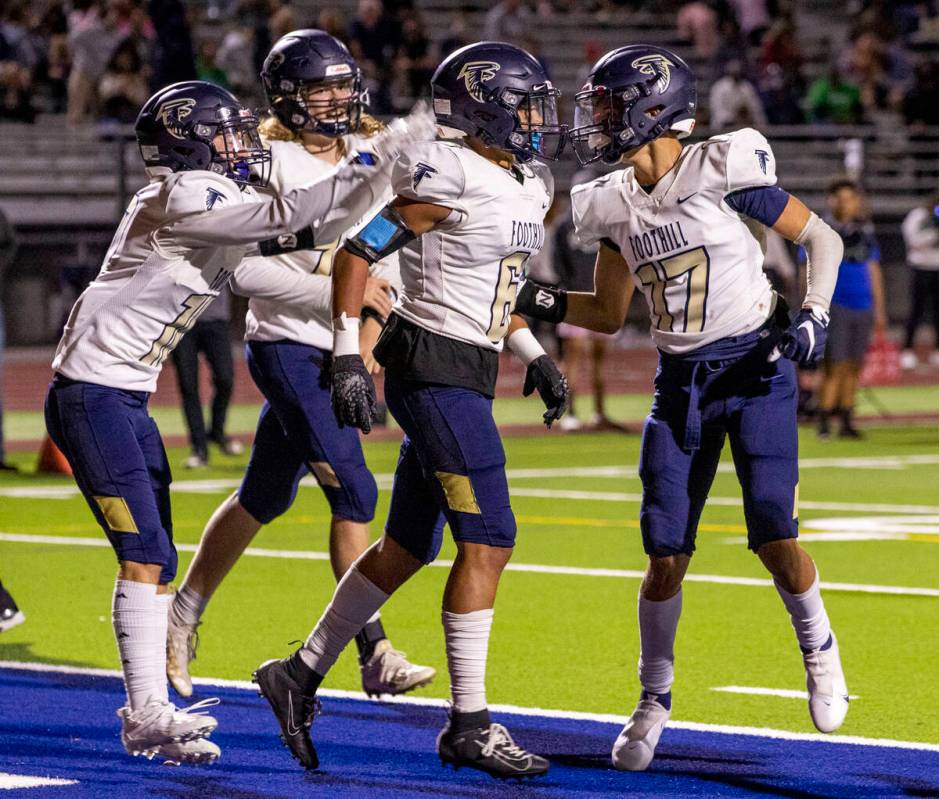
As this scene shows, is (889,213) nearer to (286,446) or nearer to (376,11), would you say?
(376,11)

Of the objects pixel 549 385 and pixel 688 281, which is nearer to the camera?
pixel 688 281

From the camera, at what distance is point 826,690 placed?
571 centimetres

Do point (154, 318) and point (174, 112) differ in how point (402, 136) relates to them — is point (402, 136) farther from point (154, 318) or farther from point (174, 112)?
point (154, 318)

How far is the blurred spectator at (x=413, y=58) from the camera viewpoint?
26109 mm

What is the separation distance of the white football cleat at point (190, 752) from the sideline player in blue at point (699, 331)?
115cm

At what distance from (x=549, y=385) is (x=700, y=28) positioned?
23.9 metres

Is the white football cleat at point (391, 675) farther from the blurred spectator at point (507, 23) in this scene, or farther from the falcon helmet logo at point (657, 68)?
the blurred spectator at point (507, 23)

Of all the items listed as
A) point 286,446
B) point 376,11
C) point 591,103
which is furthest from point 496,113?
point 376,11

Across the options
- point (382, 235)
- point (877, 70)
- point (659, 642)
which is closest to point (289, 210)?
point (382, 235)

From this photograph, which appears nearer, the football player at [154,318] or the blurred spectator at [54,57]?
the football player at [154,318]

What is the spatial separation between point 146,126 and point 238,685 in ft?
6.70

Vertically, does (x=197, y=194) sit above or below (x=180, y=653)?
above

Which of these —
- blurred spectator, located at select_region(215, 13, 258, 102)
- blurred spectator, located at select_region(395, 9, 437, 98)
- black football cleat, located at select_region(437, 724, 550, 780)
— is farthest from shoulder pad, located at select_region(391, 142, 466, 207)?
blurred spectator, located at select_region(395, 9, 437, 98)

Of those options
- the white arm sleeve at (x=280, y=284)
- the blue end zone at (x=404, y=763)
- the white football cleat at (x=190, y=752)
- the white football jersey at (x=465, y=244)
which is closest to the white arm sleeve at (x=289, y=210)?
the white football jersey at (x=465, y=244)
